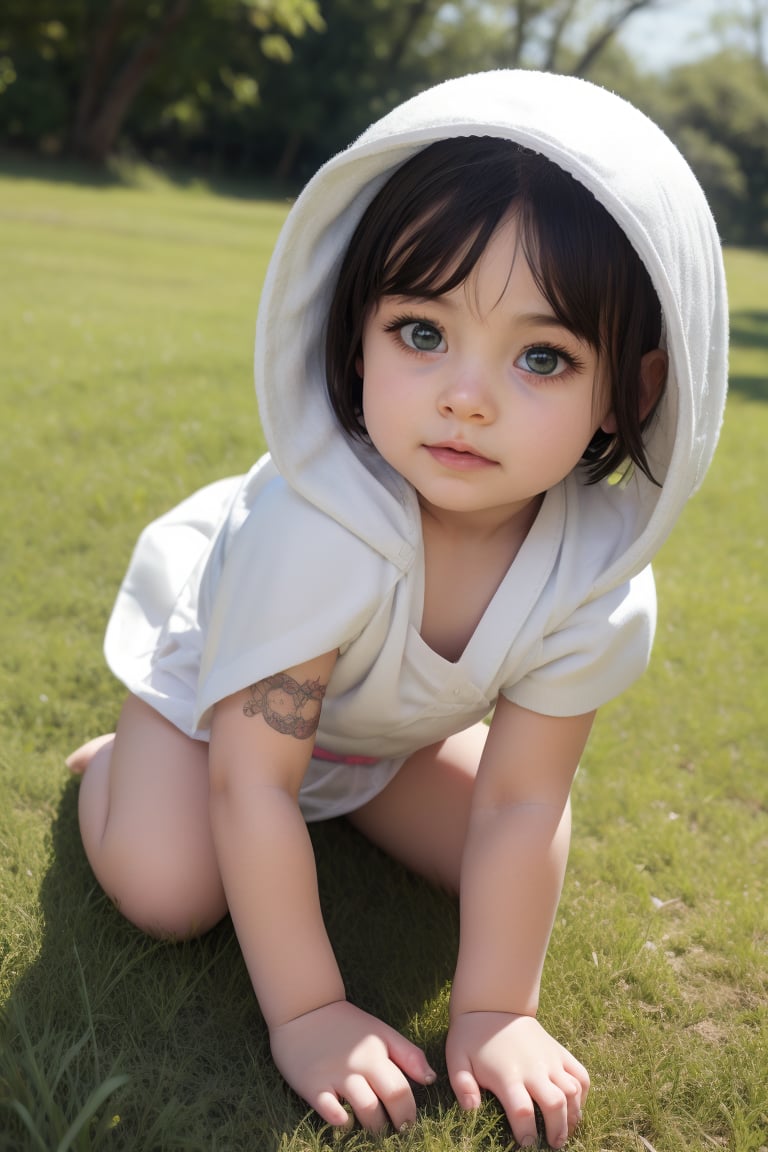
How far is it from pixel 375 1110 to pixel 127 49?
94.7ft

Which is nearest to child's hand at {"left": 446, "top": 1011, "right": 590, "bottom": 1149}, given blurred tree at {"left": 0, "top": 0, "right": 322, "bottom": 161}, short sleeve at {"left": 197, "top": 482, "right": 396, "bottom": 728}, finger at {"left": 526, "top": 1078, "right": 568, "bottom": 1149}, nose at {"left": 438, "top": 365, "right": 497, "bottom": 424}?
finger at {"left": 526, "top": 1078, "right": 568, "bottom": 1149}

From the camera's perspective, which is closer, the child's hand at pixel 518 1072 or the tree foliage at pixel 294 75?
the child's hand at pixel 518 1072

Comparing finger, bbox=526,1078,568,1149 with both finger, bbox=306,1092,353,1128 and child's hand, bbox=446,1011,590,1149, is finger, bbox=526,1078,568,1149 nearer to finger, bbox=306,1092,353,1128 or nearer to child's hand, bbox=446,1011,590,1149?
child's hand, bbox=446,1011,590,1149

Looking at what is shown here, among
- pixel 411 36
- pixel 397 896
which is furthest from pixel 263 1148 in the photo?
pixel 411 36

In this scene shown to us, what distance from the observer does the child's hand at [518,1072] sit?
1644 millimetres

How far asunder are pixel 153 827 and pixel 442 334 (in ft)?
3.23

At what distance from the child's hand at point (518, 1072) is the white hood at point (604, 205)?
70 cm

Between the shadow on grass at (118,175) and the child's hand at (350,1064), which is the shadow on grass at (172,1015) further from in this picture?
the shadow on grass at (118,175)

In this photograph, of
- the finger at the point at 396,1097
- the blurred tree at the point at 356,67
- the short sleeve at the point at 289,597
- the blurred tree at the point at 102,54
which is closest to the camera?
the finger at the point at 396,1097

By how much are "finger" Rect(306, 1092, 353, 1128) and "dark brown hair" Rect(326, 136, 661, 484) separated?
1.06 metres

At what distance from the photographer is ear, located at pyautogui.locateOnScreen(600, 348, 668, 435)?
1880 millimetres

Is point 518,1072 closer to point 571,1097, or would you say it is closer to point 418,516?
point 571,1097

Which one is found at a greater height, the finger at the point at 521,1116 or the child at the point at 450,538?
the child at the point at 450,538

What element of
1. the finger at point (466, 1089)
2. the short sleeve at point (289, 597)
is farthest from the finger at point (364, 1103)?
the short sleeve at point (289, 597)
